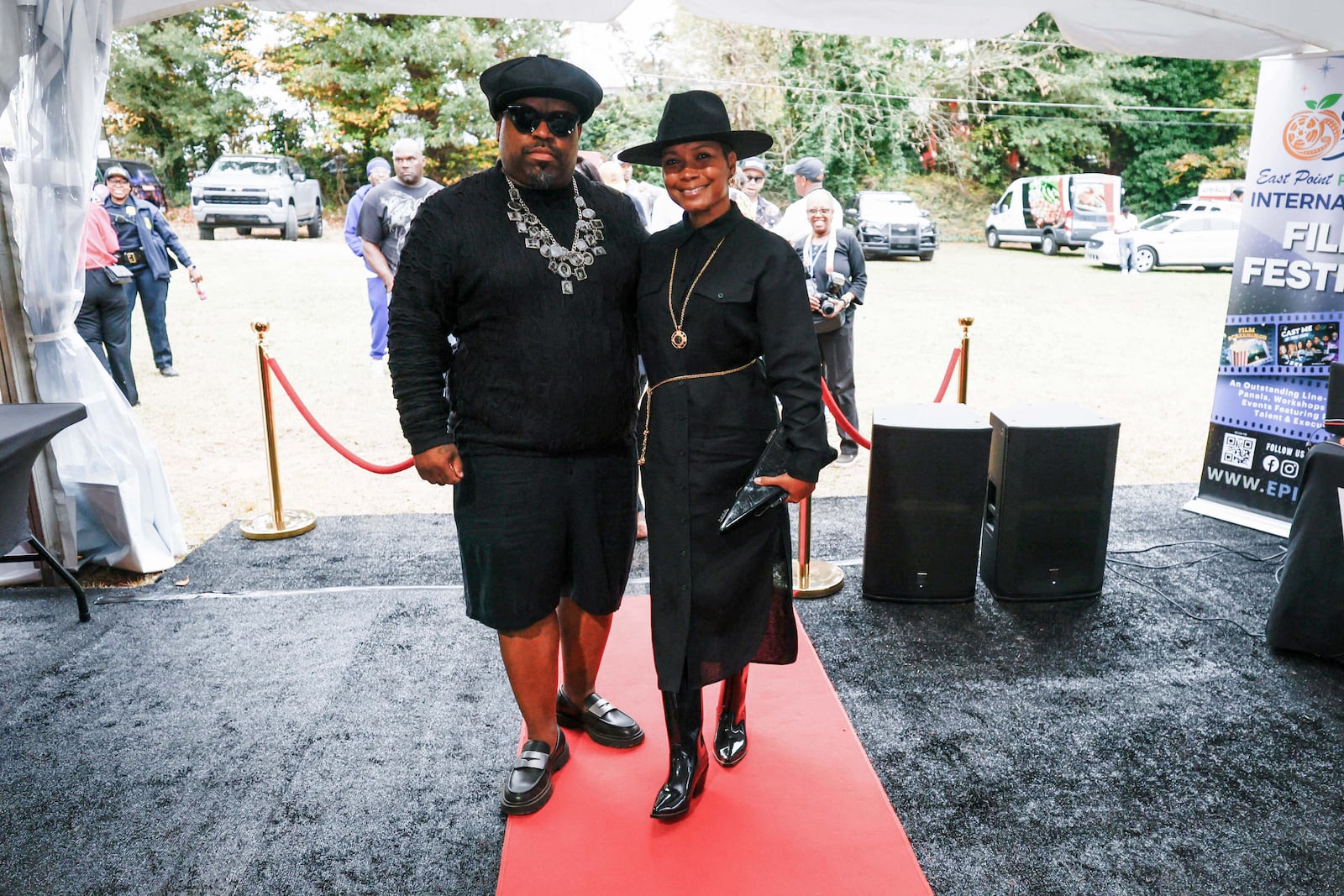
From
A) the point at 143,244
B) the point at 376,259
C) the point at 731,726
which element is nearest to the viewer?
the point at 731,726

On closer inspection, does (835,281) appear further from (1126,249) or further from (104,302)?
(1126,249)

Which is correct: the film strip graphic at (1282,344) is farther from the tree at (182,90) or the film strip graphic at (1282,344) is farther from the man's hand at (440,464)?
the tree at (182,90)

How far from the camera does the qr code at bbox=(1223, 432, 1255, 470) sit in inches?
195

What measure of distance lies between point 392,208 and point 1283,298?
4866 mm

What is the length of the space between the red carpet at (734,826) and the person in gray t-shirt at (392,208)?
372cm

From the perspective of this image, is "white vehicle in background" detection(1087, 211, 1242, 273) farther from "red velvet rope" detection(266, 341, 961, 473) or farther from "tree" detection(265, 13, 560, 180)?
"red velvet rope" detection(266, 341, 961, 473)

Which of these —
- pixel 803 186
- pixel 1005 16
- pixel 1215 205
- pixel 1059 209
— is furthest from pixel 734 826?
pixel 1059 209

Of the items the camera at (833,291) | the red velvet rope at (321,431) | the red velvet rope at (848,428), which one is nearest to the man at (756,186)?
the camera at (833,291)

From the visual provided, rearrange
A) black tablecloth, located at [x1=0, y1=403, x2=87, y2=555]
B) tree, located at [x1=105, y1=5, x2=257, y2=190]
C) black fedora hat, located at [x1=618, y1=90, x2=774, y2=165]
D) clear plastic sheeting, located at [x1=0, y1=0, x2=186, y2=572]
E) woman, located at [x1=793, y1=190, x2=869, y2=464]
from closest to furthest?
1. black fedora hat, located at [x1=618, y1=90, x2=774, y2=165]
2. black tablecloth, located at [x1=0, y1=403, x2=87, y2=555]
3. clear plastic sheeting, located at [x1=0, y1=0, x2=186, y2=572]
4. woman, located at [x1=793, y1=190, x2=869, y2=464]
5. tree, located at [x1=105, y1=5, x2=257, y2=190]

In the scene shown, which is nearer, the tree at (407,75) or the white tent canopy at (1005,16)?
the white tent canopy at (1005,16)

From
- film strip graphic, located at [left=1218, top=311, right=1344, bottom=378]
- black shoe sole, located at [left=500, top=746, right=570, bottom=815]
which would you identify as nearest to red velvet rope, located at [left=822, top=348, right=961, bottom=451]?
film strip graphic, located at [left=1218, top=311, right=1344, bottom=378]

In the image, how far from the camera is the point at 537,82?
7.18 feet

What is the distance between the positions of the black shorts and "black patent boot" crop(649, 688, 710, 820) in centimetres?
33

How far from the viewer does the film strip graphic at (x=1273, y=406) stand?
466cm
